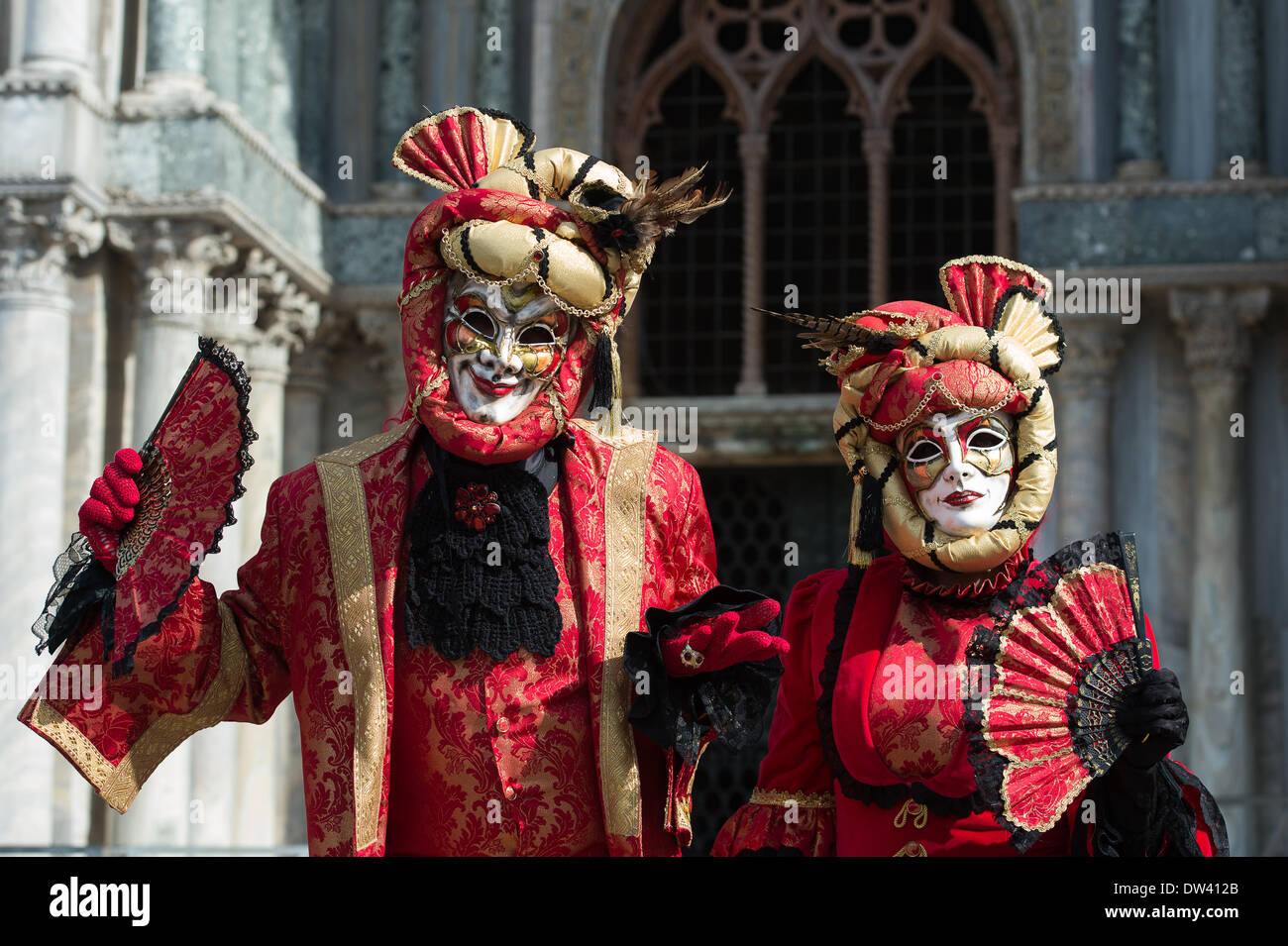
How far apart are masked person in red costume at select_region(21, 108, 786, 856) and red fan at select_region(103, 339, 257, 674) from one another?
0.06 m

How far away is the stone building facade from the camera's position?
993 cm

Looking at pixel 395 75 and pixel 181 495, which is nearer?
pixel 181 495

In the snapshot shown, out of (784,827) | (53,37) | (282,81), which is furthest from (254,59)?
(784,827)

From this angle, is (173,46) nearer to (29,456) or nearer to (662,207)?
(29,456)

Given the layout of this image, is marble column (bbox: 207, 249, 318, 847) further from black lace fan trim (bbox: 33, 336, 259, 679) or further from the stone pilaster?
black lace fan trim (bbox: 33, 336, 259, 679)

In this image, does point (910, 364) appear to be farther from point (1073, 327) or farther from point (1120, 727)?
point (1073, 327)

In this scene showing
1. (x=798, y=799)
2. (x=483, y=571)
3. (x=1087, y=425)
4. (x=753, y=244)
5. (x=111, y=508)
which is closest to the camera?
(x=111, y=508)

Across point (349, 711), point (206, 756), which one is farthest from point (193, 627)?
point (206, 756)

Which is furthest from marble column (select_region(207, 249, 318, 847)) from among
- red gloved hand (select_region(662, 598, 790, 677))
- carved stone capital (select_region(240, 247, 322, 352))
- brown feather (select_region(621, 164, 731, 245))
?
red gloved hand (select_region(662, 598, 790, 677))

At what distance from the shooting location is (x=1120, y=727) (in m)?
4.46

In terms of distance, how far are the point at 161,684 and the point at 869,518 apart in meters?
1.73

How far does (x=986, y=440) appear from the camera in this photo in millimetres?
4867
